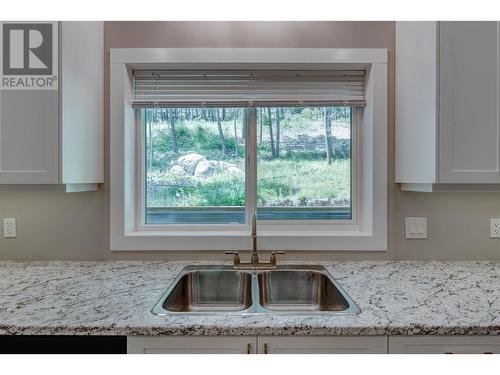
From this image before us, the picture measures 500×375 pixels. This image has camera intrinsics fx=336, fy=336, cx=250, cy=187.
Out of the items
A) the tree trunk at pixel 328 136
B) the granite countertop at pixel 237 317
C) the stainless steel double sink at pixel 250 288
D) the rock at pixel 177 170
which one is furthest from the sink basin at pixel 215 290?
the tree trunk at pixel 328 136

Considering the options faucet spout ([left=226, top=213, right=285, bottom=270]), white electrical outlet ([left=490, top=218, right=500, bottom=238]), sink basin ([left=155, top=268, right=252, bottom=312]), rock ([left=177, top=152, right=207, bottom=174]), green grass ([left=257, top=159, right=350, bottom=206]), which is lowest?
sink basin ([left=155, top=268, right=252, bottom=312])

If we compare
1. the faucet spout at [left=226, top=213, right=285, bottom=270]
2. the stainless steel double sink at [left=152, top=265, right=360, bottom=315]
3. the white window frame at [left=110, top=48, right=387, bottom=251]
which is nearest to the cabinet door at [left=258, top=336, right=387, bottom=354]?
the stainless steel double sink at [left=152, top=265, right=360, bottom=315]

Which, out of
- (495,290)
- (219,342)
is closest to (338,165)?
(495,290)

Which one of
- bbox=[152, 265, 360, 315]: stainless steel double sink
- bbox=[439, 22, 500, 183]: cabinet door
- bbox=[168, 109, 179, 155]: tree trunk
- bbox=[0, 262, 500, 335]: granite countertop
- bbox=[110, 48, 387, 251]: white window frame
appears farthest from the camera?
bbox=[168, 109, 179, 155]: tree trunk

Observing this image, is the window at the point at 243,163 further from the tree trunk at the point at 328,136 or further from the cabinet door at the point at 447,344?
the cabinet door at the point at 447,344

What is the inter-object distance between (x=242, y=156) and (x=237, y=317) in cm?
105

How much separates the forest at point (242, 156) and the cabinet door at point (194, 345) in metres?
0.99

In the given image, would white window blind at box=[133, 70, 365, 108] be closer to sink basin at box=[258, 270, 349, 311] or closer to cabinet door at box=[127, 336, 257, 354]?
sink basin at box=[258, 270, 349, 311]

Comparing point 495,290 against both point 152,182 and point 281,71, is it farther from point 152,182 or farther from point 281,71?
point 152,182

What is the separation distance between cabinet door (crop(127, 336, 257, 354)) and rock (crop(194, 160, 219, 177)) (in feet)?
3.48

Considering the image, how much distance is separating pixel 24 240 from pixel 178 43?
1.39m

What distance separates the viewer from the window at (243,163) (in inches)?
78.5

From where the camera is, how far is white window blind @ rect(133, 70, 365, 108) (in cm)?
188

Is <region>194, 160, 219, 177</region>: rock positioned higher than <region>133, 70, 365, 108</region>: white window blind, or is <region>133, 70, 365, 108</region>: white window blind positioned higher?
<region>133, 70, 365, 108</region>: white window blind
